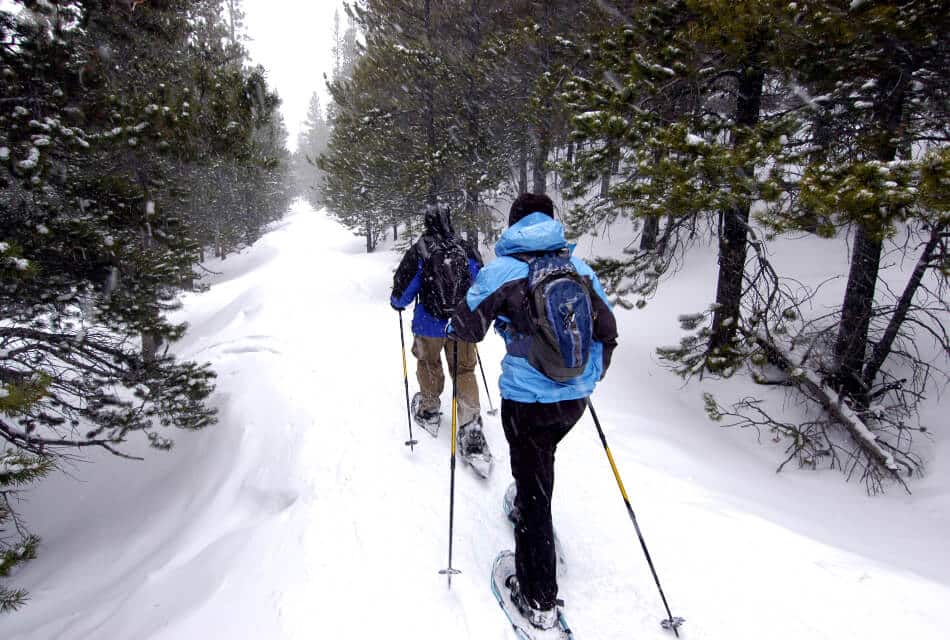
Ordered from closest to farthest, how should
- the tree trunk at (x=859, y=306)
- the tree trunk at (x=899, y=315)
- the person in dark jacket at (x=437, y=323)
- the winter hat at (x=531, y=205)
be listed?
the winter hat at (x=531, y=205)
the person in dark jacket at (x=437, y=323)
the tree trunk at (x=899, y=315)
the tree trunk at (x=859, y=306)

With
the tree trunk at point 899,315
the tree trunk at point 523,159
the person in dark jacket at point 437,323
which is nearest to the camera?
the person in dark jacket at point 437,323

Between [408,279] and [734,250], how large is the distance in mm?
5247

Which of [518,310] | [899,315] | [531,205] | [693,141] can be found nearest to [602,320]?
[518,310]

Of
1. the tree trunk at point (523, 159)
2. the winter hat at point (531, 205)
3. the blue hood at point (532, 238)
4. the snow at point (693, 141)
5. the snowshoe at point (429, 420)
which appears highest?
the tree trunk at point (523, 159)

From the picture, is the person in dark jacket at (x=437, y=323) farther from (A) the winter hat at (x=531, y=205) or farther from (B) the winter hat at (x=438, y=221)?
(A) the winter hat at (x=531, y=205)

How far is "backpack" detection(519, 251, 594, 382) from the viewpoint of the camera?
2.56 m

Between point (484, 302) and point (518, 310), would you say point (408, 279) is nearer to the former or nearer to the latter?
point (484, 302)

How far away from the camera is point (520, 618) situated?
283 centimetres

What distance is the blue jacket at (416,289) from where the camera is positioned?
4.38m

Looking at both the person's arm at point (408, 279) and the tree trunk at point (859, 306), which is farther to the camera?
the tree trunk at point (859, 306)

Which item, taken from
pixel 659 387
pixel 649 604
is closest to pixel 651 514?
pixel 649 604

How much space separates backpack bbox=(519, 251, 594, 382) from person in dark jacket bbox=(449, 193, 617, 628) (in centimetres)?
7

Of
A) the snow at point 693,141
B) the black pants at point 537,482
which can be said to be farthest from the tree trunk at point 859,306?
the black pants at point 537,482

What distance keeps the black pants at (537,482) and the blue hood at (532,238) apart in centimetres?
91
